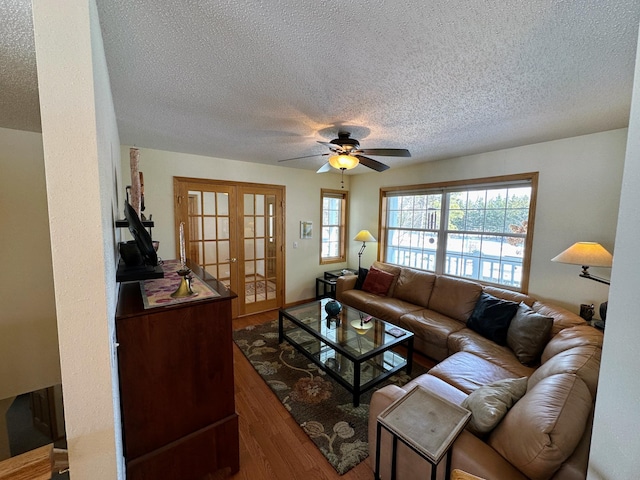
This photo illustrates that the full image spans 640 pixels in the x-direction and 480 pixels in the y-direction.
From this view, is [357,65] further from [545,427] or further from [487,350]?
[487,350]

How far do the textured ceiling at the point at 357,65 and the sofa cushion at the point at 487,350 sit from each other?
1.99 metres

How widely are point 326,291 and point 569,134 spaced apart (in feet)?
12.3

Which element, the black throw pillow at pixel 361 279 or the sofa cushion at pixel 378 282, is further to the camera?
the black throw pillow at pixel 361 279

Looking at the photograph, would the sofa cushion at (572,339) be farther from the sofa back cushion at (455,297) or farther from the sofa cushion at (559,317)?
the sofa back cushion at (455,297)

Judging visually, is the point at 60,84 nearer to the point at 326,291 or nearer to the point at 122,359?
the point at 122,359

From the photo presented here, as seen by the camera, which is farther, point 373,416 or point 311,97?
point 311,97

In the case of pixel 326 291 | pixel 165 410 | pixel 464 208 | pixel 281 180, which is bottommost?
pixel 326 291

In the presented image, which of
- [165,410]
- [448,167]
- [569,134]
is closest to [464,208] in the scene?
[448,167]

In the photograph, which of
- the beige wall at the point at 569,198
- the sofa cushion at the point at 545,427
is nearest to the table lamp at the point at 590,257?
the beige wall at the point at 569,198

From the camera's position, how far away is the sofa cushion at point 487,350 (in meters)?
2.13

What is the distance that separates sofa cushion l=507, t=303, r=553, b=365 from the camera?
86.4 inches

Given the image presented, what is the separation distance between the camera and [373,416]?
1.60 meters

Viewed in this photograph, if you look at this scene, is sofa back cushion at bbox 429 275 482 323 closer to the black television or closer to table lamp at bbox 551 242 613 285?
table lamp at bbox 551 242 613 285

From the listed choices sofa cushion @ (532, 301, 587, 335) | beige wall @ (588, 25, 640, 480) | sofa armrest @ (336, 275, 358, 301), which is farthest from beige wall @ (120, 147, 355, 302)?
beige wall @ (588, 25, 640, 480)
